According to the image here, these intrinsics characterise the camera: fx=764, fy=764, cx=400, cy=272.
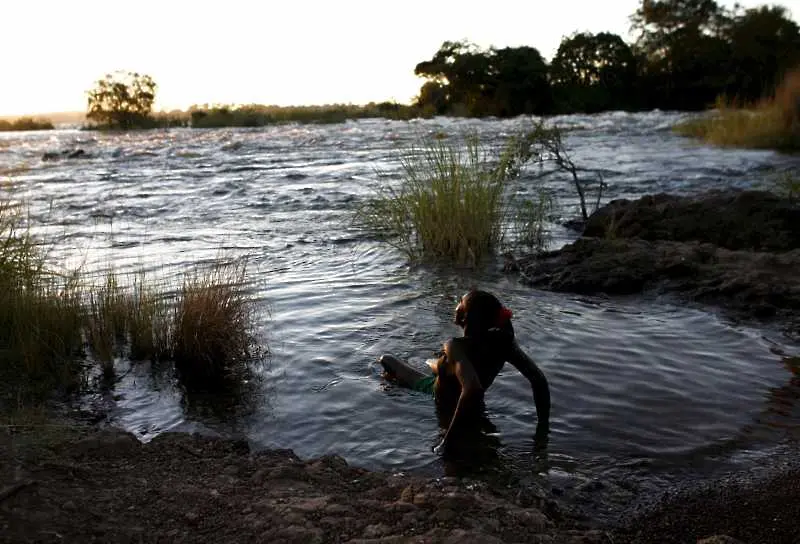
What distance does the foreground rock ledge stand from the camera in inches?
110

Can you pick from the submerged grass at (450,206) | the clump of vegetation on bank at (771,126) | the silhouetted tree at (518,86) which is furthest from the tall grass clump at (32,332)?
the silhouetted tree at (518,86)

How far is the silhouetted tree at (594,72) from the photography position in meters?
51.8

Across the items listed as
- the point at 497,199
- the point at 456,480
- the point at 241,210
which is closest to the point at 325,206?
the point at 241,210

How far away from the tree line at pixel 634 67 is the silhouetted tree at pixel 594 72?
0.24 ft

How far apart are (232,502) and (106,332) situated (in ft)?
8.55

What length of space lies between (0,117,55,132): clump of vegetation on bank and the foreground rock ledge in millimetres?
54338

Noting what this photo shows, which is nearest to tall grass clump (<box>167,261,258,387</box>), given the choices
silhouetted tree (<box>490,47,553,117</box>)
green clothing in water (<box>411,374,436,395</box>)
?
green clothing in water (<box>411,374,436,395</box>)

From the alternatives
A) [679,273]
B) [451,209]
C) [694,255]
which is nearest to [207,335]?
[451,209]

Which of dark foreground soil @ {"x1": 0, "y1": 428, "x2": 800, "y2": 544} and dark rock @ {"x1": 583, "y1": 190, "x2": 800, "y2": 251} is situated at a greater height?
dark rock @ {"x1": 583, "y1": 190, "x2": 800, "y2": 251}

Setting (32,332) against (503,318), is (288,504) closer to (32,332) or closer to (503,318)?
(503,318)

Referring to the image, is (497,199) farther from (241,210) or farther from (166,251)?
(241,210)

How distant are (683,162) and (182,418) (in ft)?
53.3

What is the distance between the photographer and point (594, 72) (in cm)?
5619

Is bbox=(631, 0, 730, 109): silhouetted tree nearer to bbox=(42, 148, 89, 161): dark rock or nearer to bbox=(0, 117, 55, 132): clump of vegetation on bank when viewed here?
bbox=(42, 148, 89, 161): dark rock
